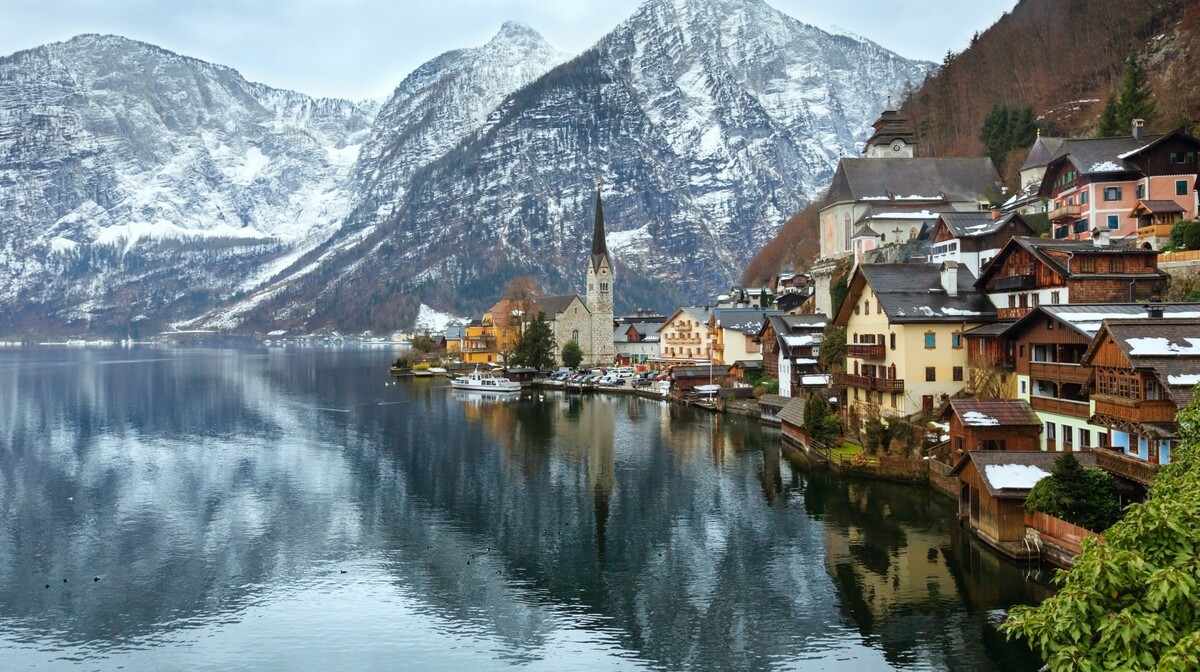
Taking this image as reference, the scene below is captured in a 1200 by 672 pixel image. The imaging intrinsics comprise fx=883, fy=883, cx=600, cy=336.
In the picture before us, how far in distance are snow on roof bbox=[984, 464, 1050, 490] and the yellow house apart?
1361 centimetres

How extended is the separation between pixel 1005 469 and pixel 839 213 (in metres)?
50.6

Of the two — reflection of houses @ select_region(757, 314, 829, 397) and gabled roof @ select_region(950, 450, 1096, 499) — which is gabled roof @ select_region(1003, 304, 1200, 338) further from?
reflection of houses @ select_region(757, 314, 829, 397)

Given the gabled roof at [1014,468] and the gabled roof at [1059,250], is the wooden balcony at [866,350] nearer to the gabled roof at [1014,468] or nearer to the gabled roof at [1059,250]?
the gabled roof at [1059,250]

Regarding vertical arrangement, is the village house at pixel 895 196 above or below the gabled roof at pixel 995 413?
above

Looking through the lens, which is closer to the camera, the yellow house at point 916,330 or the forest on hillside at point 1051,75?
the yellow house at point 916,330

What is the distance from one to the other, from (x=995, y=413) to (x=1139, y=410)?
25.9ft

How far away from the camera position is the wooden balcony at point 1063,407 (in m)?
30.0

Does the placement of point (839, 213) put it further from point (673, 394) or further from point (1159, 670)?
point (1159, 670)

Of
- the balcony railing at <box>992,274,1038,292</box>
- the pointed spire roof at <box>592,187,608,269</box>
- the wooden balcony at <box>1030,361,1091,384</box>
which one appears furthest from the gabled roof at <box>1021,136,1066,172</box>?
the pointed spire roof at <box>592,187,608,269</box>

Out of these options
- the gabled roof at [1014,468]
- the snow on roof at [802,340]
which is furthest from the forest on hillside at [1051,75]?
the gabled roof at [1014,468]

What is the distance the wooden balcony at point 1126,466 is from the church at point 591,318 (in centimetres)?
9067

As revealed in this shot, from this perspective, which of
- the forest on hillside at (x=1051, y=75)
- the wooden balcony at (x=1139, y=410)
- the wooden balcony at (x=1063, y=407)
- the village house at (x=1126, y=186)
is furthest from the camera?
the forest on hillside at (x=1051, y=75)

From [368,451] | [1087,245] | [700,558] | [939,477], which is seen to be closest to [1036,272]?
[1087,245]

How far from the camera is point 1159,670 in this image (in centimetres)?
868
